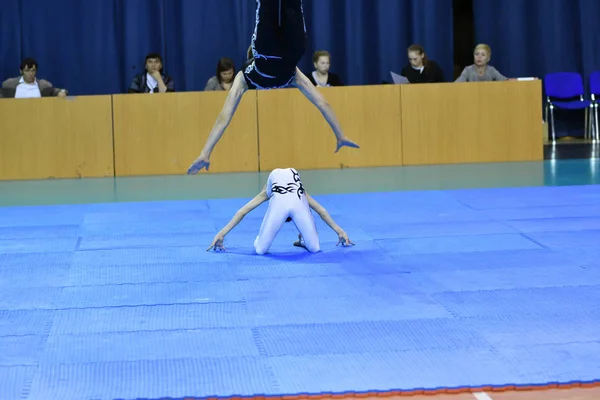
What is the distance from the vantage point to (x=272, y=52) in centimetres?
635

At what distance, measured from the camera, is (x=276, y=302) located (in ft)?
18.0

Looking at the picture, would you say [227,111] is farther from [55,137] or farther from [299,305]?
[55,137]

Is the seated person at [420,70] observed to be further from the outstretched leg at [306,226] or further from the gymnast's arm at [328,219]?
the outstretched leg at [306,226]

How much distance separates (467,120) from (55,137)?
18.2 ft

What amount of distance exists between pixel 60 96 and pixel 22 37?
2.66 m

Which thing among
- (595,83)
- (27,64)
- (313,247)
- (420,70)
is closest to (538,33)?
(595,83)

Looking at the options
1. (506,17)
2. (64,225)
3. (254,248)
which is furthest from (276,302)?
(506,17)

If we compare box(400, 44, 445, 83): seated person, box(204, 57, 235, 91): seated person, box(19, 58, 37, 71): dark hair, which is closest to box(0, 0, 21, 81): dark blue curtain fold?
box(19, 58, 37, 71): dark hair

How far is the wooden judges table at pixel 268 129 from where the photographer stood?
1238 centimetres

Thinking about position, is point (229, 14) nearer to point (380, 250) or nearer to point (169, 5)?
point (169, 5)

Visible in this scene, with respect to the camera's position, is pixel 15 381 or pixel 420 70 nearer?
pixel 15 381

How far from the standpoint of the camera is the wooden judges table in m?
12.4

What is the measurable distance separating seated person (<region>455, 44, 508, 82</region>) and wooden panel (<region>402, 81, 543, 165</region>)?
37cm

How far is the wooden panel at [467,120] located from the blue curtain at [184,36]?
8.16ft
